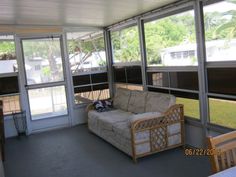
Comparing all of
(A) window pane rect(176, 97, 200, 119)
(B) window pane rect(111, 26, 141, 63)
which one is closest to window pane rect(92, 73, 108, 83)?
(B) window pane rect(111, 26, 141, 63)

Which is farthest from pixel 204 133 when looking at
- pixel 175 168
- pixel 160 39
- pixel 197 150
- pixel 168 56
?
pixel 160 39

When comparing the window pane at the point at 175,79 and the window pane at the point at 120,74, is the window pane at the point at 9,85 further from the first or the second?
the window pane at the point at 175,79

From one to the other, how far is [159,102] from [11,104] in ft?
10.5

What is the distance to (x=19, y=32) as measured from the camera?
5.25 metres

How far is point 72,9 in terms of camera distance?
12.9 ft

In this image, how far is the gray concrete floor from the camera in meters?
3.25

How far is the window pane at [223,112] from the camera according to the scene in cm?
322

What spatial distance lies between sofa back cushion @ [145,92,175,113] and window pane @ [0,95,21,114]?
9.42 ft

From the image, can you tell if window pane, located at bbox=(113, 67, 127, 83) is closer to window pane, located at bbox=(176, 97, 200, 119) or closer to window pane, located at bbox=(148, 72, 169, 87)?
window pane, located at bbox=(148, 72, 169, 87)

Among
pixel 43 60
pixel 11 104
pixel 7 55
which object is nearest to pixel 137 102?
pixel 43 60

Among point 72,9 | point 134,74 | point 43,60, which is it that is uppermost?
point 72,9

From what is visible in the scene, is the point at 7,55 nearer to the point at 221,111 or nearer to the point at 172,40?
the point at 172,40

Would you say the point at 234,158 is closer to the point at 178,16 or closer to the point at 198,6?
the point at 198,6

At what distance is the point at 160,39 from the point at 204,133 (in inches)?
69.0
